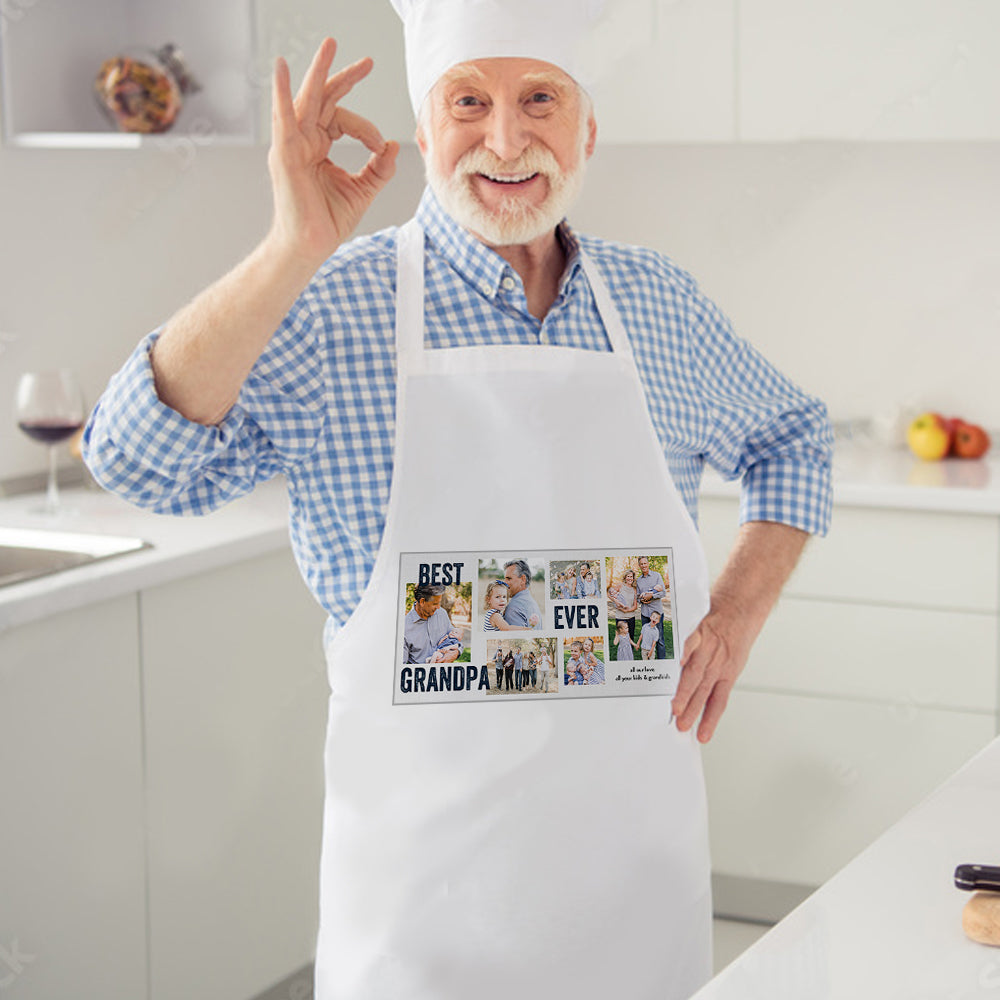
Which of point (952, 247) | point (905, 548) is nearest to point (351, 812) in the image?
point (905, 548)

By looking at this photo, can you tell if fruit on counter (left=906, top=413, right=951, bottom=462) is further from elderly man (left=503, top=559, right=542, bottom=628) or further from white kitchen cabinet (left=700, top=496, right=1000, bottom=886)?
elderly man (left=503, top=559, right=542, bottom=628)

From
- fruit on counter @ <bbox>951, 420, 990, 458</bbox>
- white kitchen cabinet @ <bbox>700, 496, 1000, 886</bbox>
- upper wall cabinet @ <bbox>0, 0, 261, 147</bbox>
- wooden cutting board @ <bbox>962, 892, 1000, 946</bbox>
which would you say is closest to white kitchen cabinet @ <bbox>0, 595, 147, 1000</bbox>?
upper wall cabinet @ <bbox>0, 0, 261, 147</bbox>

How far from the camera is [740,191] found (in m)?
3.24

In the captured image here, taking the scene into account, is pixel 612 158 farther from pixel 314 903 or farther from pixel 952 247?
pixel 314 903

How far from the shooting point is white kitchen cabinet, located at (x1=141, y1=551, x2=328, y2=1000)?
84.4 inches

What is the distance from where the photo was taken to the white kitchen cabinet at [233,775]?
84.4 inches

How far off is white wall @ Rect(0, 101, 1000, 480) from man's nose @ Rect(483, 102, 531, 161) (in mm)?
1465

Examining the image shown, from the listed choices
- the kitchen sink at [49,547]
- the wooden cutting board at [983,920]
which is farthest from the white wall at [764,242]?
the wooden cutting board at [983,920]

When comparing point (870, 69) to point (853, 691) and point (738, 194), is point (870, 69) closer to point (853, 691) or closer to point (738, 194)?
point (738, 194)

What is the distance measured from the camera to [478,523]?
4.46 ft

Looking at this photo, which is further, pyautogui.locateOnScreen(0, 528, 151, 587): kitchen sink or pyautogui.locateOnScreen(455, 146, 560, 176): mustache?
pyautogui.locateOnScreen(0, 528, 151, 587): kitchen sink

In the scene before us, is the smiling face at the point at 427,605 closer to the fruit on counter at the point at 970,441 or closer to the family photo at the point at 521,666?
the family photo at the point at 521,666

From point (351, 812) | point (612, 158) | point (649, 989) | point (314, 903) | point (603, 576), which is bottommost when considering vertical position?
point (314, 903)

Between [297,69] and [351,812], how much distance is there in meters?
1.89
